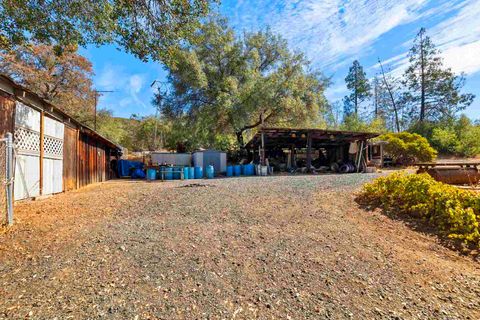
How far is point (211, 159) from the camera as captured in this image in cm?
1558

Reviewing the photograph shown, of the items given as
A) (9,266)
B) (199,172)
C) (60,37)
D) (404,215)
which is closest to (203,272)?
(9,266)

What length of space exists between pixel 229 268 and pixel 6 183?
11.1 ft

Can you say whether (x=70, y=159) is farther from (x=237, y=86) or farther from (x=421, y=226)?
(x=237, y=86)

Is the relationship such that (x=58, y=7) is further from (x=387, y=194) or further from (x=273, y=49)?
(x=273, y=49)

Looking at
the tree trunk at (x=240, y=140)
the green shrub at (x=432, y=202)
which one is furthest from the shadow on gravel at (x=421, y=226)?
the tree trunk at (x=240, y=140)

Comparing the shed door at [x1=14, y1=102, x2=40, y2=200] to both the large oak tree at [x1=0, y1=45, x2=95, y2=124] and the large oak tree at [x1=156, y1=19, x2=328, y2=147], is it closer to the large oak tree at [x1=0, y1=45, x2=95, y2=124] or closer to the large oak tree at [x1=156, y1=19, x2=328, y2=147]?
the large oak tree at [x1=156, y1=19, x2=328, y2=147]

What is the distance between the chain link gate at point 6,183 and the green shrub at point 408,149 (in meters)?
20.4

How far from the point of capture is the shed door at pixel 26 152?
508 centimetres

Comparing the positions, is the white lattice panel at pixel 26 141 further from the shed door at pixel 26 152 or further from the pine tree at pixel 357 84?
the pine tree at pixel 357 84

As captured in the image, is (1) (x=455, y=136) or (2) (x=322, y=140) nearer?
(2) (x=322, y=140)

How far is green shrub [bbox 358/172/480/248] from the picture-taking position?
11.9 ft

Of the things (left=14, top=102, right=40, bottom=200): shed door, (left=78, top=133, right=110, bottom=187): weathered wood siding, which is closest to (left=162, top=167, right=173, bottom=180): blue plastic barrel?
(left=78, top=133, right=110, bottom=187): weathered wood siding

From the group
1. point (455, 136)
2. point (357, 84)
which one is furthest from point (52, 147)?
point (357, 84)

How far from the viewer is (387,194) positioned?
17.0ft
